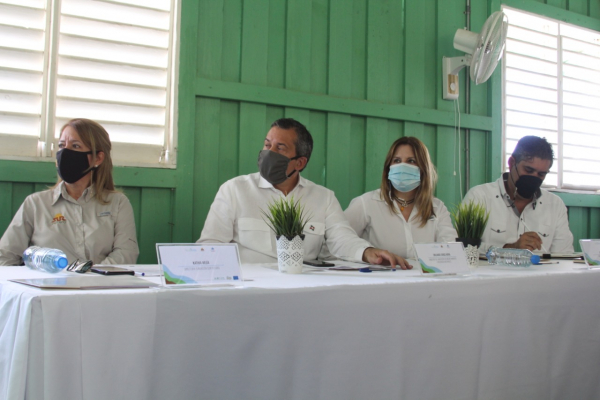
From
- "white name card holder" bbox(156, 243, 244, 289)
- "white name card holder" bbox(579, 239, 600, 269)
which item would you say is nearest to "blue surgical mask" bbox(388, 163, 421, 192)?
"white name card holder" bbox(579, 239, 600, 269)

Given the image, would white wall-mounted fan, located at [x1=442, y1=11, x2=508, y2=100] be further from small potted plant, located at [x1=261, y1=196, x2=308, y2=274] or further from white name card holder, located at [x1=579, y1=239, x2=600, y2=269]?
small potted plant, located at [x1=261, y1=196, x2=308, y2=274]

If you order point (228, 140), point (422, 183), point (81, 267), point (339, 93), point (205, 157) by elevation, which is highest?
point (339, 93)

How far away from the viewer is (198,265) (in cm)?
118

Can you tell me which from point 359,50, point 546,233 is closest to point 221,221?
point 359,50

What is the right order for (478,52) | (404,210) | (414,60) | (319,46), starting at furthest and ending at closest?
(414,60)
(478,52)
(319,46)
(404,210)

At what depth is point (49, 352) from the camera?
90 centimetres

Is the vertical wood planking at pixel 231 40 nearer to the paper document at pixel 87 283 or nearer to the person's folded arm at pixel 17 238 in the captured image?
the person's folded arm at pixel 17 238

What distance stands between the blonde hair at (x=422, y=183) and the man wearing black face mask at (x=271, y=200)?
30 cm

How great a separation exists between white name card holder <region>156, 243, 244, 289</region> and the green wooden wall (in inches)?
59.8

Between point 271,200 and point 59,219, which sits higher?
point 271,200

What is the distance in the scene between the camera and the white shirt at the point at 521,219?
3.02 meters

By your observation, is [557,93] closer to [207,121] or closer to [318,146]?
[318,146]

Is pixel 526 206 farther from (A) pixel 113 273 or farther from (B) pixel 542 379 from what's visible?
(A) pixel 113 273

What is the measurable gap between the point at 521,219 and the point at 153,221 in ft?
6.84
